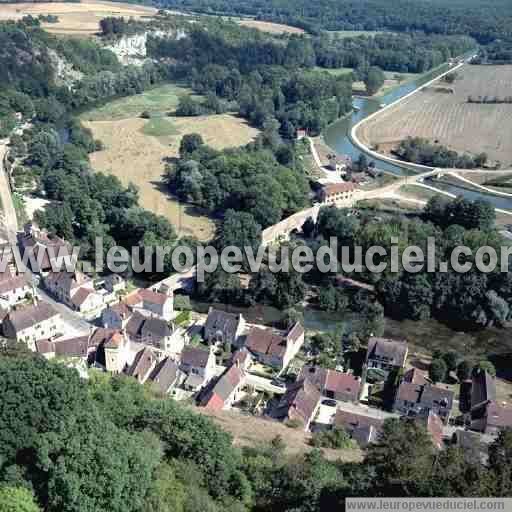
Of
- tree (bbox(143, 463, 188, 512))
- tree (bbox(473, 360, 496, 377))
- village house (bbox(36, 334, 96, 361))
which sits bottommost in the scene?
tree (bbox(473, 360, 496, 377))

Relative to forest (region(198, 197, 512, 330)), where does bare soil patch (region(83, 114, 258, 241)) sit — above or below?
below

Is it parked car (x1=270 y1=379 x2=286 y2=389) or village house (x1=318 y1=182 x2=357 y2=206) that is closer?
parked car (x1=270 y1=379 x2=286 y2=389)

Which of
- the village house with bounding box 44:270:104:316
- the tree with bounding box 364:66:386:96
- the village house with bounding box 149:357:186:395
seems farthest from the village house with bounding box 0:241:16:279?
the tree with bounding box 364:66:386:96

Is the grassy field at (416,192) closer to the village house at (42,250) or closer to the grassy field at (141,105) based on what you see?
the village house at (42,250)

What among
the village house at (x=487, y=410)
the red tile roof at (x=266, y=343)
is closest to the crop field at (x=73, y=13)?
the red tile roof at (x=266, y=343)

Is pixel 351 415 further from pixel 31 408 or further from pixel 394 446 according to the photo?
pixel 31 408

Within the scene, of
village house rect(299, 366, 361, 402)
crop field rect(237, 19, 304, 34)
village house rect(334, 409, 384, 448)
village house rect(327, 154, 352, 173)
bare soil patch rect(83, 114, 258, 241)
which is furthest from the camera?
crop field rect(237, 19, 304, 34)

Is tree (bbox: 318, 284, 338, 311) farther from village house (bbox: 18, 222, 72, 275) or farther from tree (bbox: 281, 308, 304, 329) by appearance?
village house (bbox: 18, 222, 72, 275)

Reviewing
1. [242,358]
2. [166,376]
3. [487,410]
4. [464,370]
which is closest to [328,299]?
[242,358]

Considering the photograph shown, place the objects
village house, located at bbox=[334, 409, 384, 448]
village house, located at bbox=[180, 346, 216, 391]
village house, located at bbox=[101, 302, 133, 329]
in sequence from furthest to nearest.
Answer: village house, located at bbox=[101, 302, 133, 329] → village house, located at bbox=[180, 346, 216, 391] → village house, located at bbox=[334, 409, 384, 448]
